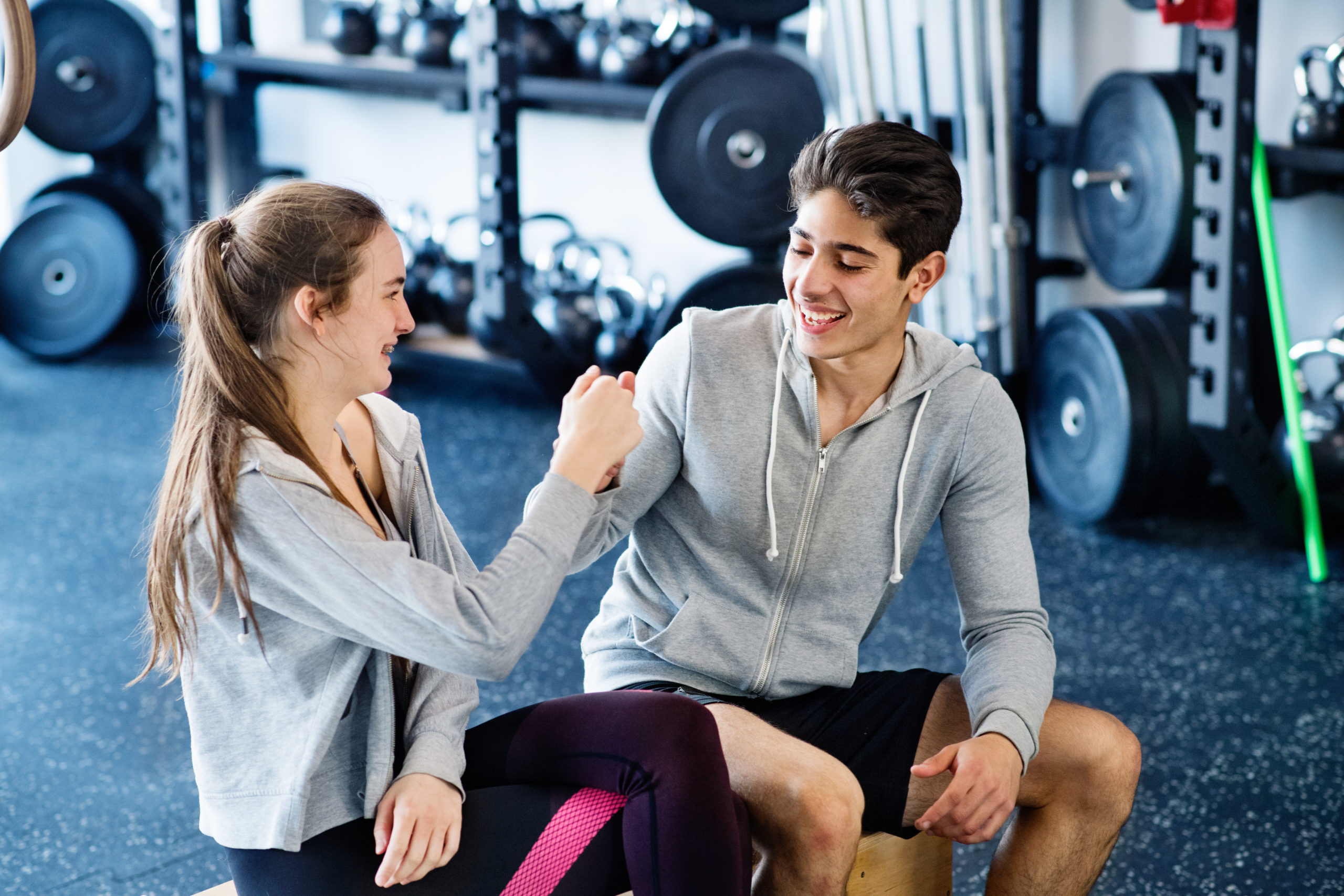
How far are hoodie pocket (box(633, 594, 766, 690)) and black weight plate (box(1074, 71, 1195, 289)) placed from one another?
2112mm

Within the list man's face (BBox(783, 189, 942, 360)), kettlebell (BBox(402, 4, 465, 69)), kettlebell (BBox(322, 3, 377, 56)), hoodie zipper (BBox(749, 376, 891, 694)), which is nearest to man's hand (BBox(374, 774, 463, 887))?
hoodie zipper (BBox(749, 376, 891, 694))

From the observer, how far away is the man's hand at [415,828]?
3.60 ft

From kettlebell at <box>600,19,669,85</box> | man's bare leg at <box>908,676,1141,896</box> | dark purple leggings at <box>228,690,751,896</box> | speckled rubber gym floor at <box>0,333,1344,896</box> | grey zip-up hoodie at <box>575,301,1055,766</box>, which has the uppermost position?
kettlebell at <box>600,19,669,85</box>

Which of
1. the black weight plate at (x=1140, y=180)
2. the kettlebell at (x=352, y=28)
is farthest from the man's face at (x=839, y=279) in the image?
the kettlebell at (x=352, y=28)

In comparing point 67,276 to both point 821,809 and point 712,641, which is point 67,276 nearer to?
point 712,641

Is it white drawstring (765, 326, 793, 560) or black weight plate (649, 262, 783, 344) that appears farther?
black weight plate (649, 262, 783, 344)

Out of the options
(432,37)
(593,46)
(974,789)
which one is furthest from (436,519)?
(432,37)

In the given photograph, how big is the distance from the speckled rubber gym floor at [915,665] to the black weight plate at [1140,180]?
659mm

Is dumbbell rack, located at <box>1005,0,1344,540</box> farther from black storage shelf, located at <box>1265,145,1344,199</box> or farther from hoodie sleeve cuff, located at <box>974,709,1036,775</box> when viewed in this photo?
hoodie sleeve cuff, located at <box>974,709,1036,775</box>

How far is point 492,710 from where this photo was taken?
2.26 metres

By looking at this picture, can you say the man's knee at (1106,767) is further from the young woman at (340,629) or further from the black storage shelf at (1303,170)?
the black storage shelf at (1303,170)

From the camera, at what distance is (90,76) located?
5070 mm

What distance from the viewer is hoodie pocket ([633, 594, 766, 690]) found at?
1.39 m

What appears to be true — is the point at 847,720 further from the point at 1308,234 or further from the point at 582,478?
the point at 1308,234
